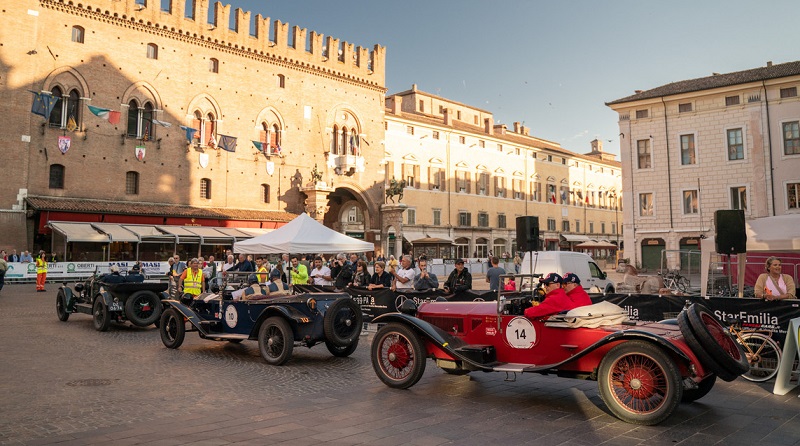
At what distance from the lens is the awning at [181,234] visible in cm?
3116

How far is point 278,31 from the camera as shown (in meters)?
37.9

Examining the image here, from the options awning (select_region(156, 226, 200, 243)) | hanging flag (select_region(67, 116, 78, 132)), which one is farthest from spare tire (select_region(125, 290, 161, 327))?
hanging flag (select_region(67, 116, 78, 132))

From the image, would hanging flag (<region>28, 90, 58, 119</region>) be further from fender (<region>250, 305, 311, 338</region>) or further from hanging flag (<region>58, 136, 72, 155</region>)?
fender (<region>250, 305, 311, 338</region>)

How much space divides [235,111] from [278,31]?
21.2 ft

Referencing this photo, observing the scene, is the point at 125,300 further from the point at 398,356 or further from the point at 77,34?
the point at 77,34

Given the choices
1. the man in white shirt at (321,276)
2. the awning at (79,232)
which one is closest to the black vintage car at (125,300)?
the man in white shirt at (321,276)

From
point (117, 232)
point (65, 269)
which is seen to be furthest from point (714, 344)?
point (117, 232)

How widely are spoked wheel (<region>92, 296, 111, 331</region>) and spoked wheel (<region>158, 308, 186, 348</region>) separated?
9.45 ft

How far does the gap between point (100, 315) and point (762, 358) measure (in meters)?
13.0

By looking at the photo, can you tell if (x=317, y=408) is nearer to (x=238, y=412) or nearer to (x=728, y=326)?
(x=238, y=412)

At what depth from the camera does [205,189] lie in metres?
34.8

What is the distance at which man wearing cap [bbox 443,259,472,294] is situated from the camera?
488 inches

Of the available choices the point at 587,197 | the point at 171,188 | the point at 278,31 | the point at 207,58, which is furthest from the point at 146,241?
the point at 587,197

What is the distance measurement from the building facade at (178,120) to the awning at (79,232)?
609mm
